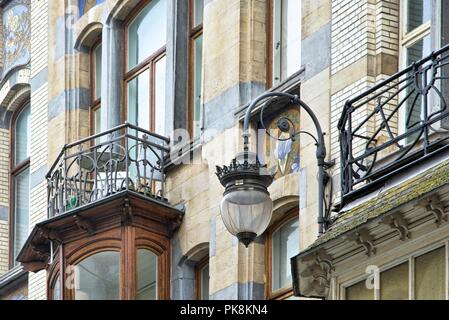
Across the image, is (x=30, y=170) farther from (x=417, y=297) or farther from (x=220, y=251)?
(x=417, y=297)

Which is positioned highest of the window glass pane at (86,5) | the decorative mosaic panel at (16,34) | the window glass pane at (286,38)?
the decorative mosaic panel at (16,34)

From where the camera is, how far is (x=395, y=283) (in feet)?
73.8

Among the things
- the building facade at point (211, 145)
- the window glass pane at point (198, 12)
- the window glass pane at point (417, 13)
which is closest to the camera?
the building facade at point (211, 145)

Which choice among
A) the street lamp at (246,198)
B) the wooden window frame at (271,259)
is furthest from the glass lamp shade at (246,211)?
the wooden window frame at (271,259)

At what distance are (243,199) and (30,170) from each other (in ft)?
41.8

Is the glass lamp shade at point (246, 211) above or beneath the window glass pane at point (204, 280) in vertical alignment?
beneath

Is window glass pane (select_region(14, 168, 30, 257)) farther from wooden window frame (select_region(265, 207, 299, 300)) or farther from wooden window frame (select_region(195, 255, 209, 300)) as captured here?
wooden window frame (select_region(265, 207, 299, 300))

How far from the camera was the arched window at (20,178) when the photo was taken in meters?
38.4

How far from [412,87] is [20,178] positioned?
14.9 m

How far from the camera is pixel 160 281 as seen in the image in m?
30.8

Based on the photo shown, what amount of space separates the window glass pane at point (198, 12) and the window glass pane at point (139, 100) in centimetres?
162

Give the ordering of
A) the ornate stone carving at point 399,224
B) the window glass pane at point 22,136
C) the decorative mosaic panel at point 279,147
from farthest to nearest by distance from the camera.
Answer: the window glass pane at point 22,136 → the decorative mosaic panel at point 279,147 → the ornate stone carving at point 399,224

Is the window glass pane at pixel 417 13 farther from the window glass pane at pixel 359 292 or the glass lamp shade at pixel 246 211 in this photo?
the window glass pane at pixel 359 292
